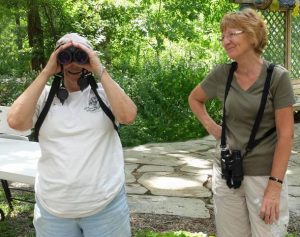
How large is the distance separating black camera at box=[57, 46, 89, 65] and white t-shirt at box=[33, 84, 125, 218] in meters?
0.17

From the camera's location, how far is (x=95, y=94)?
212cm

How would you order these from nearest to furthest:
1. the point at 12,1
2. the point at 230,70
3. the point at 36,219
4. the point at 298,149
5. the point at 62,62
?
the point at 62,62
the point at 36,219
the point at 230,70
the point at 298,149
the point at 12,1

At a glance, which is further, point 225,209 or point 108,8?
point 108,8

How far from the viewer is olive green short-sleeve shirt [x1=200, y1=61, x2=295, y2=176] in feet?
7.35

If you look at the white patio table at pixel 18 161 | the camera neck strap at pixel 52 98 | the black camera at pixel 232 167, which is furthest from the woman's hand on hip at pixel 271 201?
the white patio table at pixel 18 161

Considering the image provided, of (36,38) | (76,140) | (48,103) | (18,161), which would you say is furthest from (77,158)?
(36,38)

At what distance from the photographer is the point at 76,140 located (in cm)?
206

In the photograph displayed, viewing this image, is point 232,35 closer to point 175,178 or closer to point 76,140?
point 76,140

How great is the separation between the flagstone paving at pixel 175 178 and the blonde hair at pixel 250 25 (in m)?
2.21

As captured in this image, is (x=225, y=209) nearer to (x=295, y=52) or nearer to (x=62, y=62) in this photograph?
(x=62, y=62)

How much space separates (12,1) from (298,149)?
5.91m

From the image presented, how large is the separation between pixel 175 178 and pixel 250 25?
10.6 ft

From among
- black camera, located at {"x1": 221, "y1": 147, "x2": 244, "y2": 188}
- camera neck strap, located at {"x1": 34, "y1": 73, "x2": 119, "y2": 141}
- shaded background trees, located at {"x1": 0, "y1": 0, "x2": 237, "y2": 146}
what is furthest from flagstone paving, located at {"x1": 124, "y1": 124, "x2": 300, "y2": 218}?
camera neck strap, located at {"x1": 34, "y1": 73, "x2": 119, "y2": 141}

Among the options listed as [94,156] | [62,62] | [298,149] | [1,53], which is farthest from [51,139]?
[1,53]
